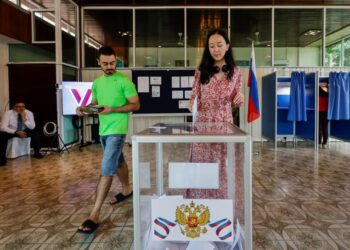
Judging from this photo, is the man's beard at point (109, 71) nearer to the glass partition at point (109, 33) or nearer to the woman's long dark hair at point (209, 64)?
the woman's long dark hair at point (209, 64)

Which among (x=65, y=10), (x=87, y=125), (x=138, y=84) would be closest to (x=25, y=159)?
(x=87, y=125)

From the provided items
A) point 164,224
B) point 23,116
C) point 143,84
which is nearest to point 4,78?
point 23,116

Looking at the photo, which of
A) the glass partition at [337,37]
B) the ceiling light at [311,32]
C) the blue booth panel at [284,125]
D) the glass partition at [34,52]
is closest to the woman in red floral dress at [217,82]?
the glass partition at [34,52]

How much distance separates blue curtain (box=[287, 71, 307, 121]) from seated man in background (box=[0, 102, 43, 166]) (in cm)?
509

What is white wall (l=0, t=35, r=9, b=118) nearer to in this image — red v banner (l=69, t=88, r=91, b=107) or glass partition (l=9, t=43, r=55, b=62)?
glass partition (l=9, t=43, r=55, b=62)

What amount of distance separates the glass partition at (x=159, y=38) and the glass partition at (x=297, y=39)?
246cm

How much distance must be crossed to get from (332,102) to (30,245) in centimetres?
644

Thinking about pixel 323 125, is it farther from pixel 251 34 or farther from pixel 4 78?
pixel 4 78

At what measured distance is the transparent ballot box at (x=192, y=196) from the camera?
1602 mm

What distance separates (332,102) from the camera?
7059mm

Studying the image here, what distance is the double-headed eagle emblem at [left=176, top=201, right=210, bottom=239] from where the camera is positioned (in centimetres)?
167

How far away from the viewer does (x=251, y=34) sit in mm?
8828

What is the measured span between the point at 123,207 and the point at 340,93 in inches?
220

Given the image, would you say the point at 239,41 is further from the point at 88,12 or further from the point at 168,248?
the point at 168,248
